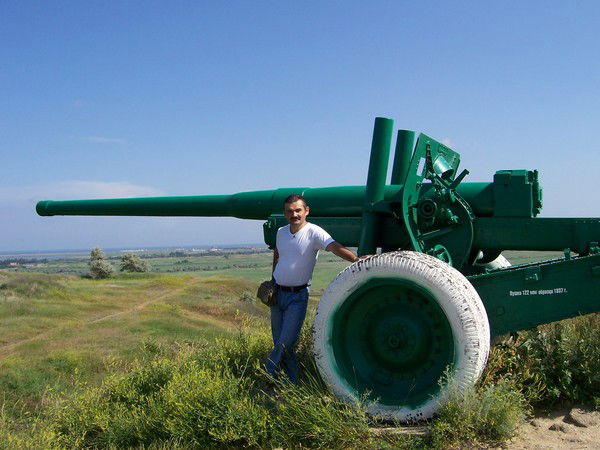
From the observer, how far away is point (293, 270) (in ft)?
18.5

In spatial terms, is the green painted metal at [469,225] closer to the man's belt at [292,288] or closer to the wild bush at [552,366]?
the wild bush at [552,366]

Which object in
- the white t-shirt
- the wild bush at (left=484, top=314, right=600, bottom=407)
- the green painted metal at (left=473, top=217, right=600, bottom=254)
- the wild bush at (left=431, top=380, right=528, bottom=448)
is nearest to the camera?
the wild bush at (left=431, top=380, right=528, bottom=448)

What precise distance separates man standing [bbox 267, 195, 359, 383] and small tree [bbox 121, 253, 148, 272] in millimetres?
50144

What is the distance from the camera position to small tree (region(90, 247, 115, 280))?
4322 centimetres

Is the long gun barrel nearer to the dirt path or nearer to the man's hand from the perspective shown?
the man's hand

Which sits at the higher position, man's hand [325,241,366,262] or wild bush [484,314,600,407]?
man's hand [325,241,366,262]

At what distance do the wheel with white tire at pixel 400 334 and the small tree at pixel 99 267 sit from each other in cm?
3953

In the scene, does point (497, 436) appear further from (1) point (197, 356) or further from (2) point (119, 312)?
(2) point (119, 312)

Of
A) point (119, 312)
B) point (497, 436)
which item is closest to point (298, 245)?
point (497, 436)

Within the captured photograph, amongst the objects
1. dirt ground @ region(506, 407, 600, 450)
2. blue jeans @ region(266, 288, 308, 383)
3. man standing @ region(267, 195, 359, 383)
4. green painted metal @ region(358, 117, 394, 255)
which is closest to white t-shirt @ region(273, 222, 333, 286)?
man standing @ region(267, 195, 359, 383)

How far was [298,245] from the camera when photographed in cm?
559

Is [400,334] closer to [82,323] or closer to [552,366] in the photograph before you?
[552,366]

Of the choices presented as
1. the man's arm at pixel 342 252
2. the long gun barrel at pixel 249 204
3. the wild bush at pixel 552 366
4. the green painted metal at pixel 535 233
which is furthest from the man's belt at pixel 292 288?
the wild bush at pixel 552 366

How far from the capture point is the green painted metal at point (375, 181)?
19.2 feet
